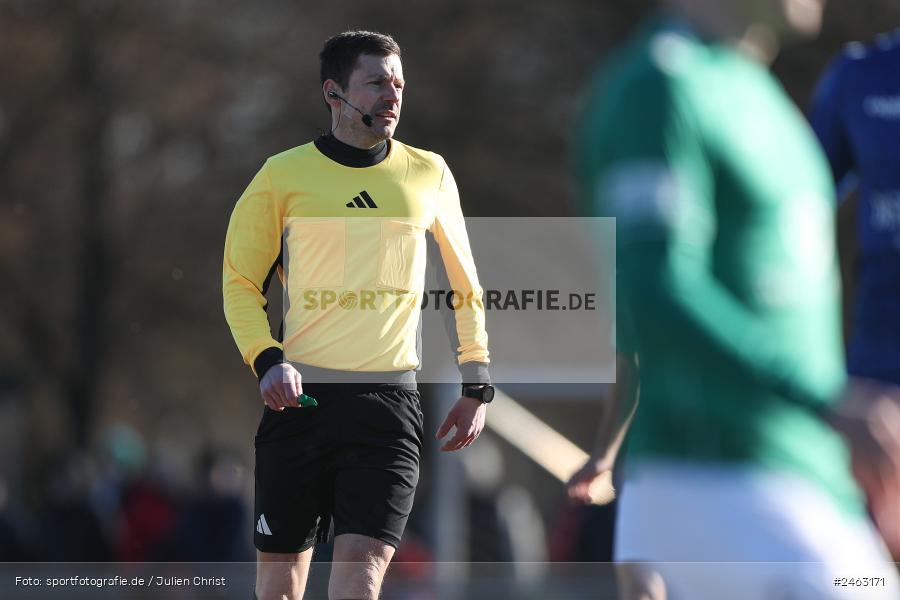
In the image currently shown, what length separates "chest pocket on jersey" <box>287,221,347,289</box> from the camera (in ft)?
16.0

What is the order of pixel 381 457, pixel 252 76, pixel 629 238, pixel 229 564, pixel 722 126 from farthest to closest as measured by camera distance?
1. pixel 252 76
2. pixel 229 564
3. pixel 381 457
4. pixel 722 126
5. pixel 629 238

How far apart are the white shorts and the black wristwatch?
7.37 ft

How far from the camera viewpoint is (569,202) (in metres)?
16.7

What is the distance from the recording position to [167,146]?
18000mm

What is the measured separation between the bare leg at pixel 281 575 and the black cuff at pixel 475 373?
2.55ft

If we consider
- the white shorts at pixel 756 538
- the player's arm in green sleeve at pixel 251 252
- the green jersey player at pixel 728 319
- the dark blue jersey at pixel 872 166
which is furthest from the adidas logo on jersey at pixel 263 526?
the white shorts at pixel 756 538

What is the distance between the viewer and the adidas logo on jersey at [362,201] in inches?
192

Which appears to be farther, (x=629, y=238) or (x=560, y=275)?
(x=560, y=275)

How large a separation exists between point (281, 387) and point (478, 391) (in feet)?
2.47

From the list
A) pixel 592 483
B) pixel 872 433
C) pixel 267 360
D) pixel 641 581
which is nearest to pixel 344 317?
pixel 267 360

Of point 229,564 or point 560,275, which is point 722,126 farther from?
point 560,275

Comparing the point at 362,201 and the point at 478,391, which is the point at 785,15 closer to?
the point at 362,201

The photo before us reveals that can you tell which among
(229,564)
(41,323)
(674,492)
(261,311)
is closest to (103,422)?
(41,323)

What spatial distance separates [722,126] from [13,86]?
1639 cm
